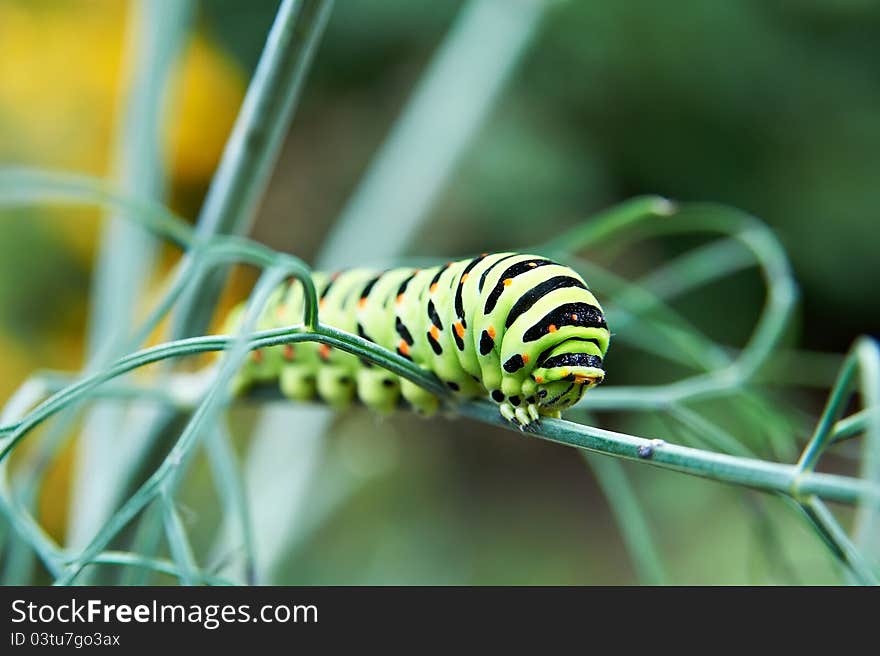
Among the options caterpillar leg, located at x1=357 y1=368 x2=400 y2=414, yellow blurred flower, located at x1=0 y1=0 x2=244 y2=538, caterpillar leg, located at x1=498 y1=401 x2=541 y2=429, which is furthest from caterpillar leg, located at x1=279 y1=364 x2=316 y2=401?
yellow blurred flower, located at x1=0 y1=0 x2=244 y2=538

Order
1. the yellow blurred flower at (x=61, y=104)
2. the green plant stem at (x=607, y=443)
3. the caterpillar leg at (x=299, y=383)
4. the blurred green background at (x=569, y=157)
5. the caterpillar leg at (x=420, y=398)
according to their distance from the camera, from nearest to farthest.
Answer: the green plant stem at (x=607, y=443), the caterpillar leg at (x=420, y=398), the caterpillar leg at (x=299, y=383), the yellow blurred flower at (x=61, y=104), the blurred green background at (x=569, y=157)

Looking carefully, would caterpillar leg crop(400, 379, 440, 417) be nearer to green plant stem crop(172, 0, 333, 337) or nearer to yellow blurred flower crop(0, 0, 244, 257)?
green plant stem crop(172, 0, 333, 337)

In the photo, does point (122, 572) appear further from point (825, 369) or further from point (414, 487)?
point (825, 369)

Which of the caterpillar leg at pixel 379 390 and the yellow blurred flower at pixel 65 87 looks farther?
the yellow blurred flower at pixel 65 87

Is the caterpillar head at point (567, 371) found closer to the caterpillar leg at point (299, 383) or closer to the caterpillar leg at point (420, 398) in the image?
the caterpillar leg at point (420, 398)

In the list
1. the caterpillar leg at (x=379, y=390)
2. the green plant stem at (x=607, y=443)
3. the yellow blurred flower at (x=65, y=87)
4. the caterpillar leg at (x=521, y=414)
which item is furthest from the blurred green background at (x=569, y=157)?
the green plant stem at (x=607, y=443)

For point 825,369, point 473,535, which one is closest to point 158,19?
point 473,535

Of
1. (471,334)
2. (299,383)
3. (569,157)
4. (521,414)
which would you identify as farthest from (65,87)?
(521,414)
